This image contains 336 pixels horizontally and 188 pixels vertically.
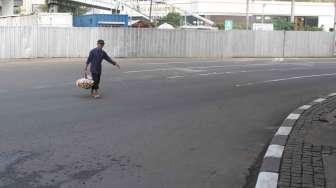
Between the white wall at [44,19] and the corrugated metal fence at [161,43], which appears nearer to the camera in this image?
the corrugated metal fence at [161,43]

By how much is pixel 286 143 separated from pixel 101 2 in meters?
67.3

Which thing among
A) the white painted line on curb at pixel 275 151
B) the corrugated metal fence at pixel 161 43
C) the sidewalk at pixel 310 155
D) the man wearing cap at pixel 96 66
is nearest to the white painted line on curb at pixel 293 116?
the sidewalk at pixel 310 155

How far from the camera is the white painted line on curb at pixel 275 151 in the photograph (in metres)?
8.45

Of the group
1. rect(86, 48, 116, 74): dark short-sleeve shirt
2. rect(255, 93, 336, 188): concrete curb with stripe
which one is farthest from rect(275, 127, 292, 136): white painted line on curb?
rect(86, 48, 116, 74): dark short-sleeve shirt

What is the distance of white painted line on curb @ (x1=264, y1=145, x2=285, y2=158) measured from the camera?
27.7 feet

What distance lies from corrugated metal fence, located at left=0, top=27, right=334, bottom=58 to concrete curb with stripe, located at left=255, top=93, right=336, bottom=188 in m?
23.4

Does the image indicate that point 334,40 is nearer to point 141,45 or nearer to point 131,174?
point 141,45

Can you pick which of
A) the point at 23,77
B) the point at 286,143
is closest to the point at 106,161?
the point at 286,143

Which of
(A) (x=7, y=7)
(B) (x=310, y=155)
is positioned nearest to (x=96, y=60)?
(B) (x=310, y=155)

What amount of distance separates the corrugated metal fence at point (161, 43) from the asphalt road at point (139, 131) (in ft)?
44.9

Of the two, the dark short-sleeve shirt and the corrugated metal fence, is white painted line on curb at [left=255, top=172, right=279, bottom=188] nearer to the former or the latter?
the dark short-sleeve shirt

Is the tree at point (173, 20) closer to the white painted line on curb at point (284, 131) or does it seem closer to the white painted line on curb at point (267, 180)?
the white painted line on curb at point (284, 131)

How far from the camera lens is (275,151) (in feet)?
28.6

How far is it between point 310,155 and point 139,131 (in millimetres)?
3138
